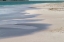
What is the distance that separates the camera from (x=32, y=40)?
19.6ft

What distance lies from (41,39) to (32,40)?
323mm

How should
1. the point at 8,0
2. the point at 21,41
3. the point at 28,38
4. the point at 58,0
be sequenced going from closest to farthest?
1. the point at 21,41
2. the point at 28,38
3. the point at 8,0
4. the point at 58,0

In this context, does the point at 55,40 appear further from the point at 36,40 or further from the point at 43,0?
the point at 43,0

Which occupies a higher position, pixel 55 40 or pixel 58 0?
pixel 55 40

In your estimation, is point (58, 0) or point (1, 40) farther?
point (58, 0)

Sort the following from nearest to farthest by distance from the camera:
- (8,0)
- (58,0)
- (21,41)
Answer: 1. (21,41)
2. (8,0)
3. (58,0)

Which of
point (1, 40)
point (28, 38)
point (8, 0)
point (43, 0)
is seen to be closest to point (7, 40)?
point (1, 40)

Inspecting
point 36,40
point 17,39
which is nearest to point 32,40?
point 36,40

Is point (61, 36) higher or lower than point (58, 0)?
higher

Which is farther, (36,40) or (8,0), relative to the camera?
(8,0)

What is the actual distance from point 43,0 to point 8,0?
11959 millimetres

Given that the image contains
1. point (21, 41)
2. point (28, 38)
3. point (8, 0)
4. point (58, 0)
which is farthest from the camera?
point (58, 0)

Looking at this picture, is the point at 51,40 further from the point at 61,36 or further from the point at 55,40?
the point at 61,36

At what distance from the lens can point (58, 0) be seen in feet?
184
